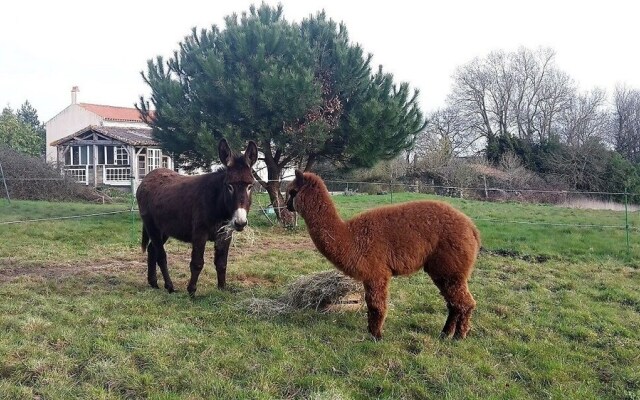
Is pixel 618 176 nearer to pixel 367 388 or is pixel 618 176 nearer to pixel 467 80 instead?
pixel 467 80

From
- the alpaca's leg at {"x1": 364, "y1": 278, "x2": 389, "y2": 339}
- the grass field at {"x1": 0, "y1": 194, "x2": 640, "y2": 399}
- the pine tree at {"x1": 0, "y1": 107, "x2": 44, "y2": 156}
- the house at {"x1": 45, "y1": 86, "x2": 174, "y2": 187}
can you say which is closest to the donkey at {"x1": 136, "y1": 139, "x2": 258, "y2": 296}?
the grass field at {"x1": 0, "y1": 194, "x2": 640, "y2": 399}

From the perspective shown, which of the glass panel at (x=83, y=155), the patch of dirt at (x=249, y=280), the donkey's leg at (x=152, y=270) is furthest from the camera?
the glass panel at (x=83, y=155)

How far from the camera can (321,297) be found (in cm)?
582

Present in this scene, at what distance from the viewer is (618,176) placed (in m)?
31.3

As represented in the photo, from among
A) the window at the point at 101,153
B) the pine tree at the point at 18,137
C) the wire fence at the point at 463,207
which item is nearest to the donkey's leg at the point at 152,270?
the wire fence at the point at 463,207

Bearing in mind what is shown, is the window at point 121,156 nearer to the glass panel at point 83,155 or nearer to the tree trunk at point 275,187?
the glass panel at point 83,155

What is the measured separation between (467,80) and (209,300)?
43.0 meters

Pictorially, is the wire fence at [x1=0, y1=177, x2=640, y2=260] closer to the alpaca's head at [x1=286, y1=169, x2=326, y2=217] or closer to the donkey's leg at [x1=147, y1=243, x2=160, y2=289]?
the donkey's leg at [x1=147, y1=243, x2=160, y2=289]

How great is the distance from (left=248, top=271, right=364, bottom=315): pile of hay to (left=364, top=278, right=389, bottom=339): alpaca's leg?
0.99 meters

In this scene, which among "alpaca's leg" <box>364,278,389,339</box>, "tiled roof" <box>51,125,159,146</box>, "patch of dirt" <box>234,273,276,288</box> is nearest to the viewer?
"alpaca's leg" <box>364,278,389,339</box>

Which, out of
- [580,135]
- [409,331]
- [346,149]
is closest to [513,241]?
[346,149]

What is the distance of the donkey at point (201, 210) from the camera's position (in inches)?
239

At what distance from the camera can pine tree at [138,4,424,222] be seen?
41.1 ft

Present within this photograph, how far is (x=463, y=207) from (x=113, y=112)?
36659 millimetres
